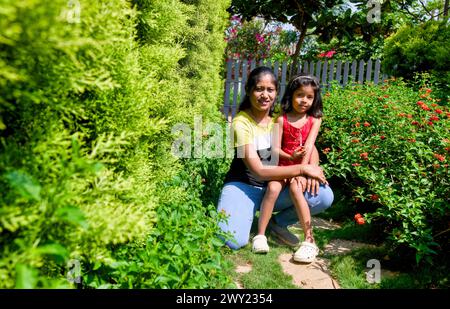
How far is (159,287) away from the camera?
69.4 inches

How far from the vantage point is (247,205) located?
3.17 metres

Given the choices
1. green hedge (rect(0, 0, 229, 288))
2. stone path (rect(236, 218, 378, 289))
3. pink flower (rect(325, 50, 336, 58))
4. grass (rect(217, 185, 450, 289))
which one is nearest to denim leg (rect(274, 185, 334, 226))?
grass (rect(217, 185, 450, 289))

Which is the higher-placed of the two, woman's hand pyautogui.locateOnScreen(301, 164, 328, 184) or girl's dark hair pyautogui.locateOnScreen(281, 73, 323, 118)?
girl's dark hair pyautogui.locateOnScreen(281, 73, 323, 118)

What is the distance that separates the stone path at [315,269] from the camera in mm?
2584

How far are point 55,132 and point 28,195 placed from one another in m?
0.34

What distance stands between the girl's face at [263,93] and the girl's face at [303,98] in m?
0.23

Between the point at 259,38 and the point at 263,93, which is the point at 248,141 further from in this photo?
the point at 259,38

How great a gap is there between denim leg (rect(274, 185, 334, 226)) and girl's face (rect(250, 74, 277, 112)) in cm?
75

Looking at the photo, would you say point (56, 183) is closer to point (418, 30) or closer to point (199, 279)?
point (199, 279)

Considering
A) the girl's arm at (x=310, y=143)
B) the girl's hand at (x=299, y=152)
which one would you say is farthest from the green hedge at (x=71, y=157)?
the girl's arm at (x=310, y=143)

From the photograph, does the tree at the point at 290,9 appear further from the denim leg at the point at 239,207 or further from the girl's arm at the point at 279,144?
the denim leg at the point at 239,207

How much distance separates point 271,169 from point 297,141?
45 cm

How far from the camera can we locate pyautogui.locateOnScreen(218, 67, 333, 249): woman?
9.95 feet

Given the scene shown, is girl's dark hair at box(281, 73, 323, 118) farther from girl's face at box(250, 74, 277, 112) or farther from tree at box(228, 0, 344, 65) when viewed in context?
tree at box(228, 0, 344, 65)
